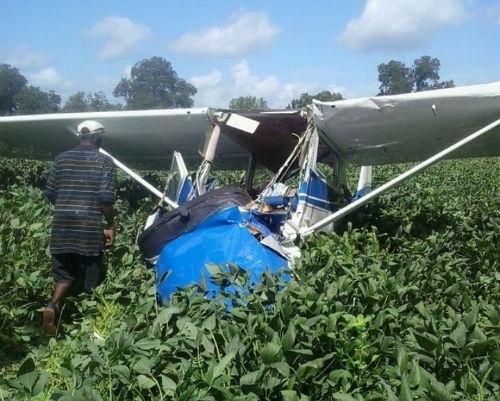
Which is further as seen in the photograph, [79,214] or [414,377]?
[79,214]

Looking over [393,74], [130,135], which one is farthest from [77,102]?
[130,135]

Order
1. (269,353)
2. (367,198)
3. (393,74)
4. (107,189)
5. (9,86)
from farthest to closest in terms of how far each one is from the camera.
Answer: (393,74) → (9,86) → (367,198) → (107,189) → (269,353)

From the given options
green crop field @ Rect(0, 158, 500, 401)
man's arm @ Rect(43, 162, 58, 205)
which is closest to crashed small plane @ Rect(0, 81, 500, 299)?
green crop field @ Rect(0, 158, 500, 401)

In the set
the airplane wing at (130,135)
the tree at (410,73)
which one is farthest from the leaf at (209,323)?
the tree at (410,73)

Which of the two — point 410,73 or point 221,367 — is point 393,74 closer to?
point 410,73

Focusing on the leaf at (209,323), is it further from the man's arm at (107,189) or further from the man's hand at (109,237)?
the man's hand at (109,237)

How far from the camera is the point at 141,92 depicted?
60.4 meters

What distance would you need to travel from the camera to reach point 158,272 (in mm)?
4715

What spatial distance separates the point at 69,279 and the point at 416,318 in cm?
315

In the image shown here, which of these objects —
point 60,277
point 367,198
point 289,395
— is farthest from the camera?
point 367,198

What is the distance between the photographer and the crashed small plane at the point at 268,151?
184 inches

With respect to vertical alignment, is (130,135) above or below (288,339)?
above

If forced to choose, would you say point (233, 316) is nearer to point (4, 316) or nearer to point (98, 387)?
point (98, 387)

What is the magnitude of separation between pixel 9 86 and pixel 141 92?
19621 mm
